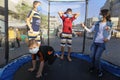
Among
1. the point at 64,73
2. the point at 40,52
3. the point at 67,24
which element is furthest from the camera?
the point at 67,24

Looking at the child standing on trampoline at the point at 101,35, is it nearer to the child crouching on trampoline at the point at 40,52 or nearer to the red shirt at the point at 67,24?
the child crouching on trampoline at the point at 40,52

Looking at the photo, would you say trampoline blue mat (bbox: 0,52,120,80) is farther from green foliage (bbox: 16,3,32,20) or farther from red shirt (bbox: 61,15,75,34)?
green foliage (bbox: 16,3,32,20)

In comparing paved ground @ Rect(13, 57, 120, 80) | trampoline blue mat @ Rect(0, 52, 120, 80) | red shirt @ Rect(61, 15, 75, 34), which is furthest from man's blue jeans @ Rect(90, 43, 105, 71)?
red shirt @ Rect(61, 15, 75, 34)

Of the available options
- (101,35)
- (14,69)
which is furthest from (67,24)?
(14,69)

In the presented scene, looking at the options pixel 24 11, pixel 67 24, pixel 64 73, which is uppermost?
pixel 24 11

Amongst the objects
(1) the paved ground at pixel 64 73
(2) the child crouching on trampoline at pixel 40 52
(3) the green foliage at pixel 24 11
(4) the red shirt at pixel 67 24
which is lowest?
(1) the paved ground at pixel 64 73

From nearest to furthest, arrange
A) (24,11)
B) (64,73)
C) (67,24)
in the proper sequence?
(64,73) → (67,24) → (24,11)

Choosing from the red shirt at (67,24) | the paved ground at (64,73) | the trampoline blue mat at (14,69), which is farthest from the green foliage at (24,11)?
the paved ground at (64,73)

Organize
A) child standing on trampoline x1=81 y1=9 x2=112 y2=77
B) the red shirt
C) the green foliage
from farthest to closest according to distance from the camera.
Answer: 1. the green foliage
2. the red shirt
3. child standing on trampoline x1=81 y1=9 x2=112 y2=77

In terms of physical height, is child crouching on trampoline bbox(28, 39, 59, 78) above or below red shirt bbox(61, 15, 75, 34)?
below

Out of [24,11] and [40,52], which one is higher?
[24,11]

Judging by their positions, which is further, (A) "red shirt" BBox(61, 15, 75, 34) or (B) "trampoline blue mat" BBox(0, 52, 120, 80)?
(A) "red shirt" BBox(61, 15, 75, 34)

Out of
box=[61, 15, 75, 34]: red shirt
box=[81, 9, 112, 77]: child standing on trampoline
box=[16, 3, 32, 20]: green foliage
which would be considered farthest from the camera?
box=[16, 3, 32, 20]: green foliage

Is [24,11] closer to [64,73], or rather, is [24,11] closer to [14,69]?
[14,69]
